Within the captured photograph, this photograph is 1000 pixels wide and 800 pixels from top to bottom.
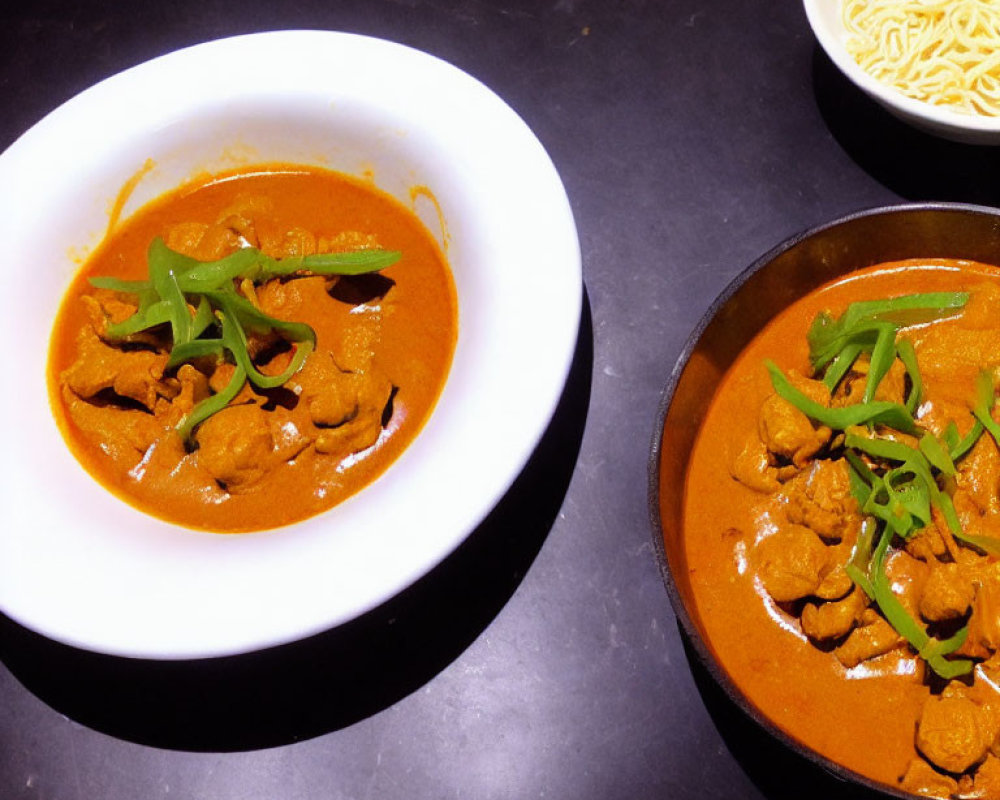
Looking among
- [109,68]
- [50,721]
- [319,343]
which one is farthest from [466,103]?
[50,721]

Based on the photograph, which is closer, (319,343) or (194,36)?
(319,343)

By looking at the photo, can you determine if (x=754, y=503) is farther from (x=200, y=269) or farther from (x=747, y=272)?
(x=200, y=269)

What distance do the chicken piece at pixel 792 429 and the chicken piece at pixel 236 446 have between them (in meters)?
0.99

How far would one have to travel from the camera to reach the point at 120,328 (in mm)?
2094

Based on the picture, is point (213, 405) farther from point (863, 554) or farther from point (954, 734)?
point (954, 734)

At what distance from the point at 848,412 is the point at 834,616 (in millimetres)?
382

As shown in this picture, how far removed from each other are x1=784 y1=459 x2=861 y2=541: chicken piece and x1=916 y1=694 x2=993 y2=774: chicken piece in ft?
1.14

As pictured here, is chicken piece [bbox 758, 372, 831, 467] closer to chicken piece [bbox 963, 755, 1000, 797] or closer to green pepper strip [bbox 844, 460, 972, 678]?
green pepper strip [bbox 844, 460, 972, 678]

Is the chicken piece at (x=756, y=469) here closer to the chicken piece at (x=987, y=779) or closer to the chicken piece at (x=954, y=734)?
the chicken piece at (x=954, y=734)

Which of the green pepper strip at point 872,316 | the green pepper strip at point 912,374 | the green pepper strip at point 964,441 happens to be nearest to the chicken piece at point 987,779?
the green pepper strip at point 964,441

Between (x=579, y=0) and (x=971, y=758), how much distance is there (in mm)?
2053

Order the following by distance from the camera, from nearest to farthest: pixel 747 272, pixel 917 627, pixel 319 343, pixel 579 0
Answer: pixel 917 627 → pixel 747 272 → pixel 319 343 → pixel 579 0

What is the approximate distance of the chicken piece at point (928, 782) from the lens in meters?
1.77

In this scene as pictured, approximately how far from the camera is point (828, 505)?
1896 millimetres
